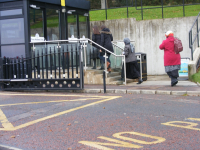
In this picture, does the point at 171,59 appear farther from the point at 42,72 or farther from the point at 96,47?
the point at 42,72

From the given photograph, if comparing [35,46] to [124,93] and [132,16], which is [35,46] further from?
[132,16]

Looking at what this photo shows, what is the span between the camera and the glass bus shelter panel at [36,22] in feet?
42.2

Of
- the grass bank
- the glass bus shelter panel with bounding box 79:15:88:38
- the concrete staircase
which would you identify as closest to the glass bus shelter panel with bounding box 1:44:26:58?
the concrete staircase

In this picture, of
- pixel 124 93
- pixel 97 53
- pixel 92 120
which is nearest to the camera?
pixel 92 120

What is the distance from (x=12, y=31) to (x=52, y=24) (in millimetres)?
2056

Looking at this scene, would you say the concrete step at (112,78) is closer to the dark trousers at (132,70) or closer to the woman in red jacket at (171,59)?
the dark trousers at (132,70)

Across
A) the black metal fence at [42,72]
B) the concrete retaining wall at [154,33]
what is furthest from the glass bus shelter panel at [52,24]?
the concrete retaining wall at [154,33]

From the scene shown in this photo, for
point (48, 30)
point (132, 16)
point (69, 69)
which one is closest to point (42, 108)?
point (69, 69)

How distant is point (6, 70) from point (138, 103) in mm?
6076

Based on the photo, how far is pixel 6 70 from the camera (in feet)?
38.0

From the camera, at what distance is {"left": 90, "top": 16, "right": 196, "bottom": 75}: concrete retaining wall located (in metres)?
16.4

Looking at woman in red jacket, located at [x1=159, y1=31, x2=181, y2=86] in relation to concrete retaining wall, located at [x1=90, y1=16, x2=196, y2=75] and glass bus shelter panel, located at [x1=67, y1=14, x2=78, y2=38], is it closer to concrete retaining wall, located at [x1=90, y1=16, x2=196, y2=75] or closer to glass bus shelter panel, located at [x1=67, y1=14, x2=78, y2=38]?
concrete retaining wall, located at [x1=90, y1=16, x2=196, y2=75]

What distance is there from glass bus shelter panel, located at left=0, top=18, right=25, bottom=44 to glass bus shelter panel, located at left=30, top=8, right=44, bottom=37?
44 centimetres

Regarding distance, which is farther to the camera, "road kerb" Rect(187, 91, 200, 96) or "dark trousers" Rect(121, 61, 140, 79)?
"dark trousers" Rect(121, 61, 140, 79)
